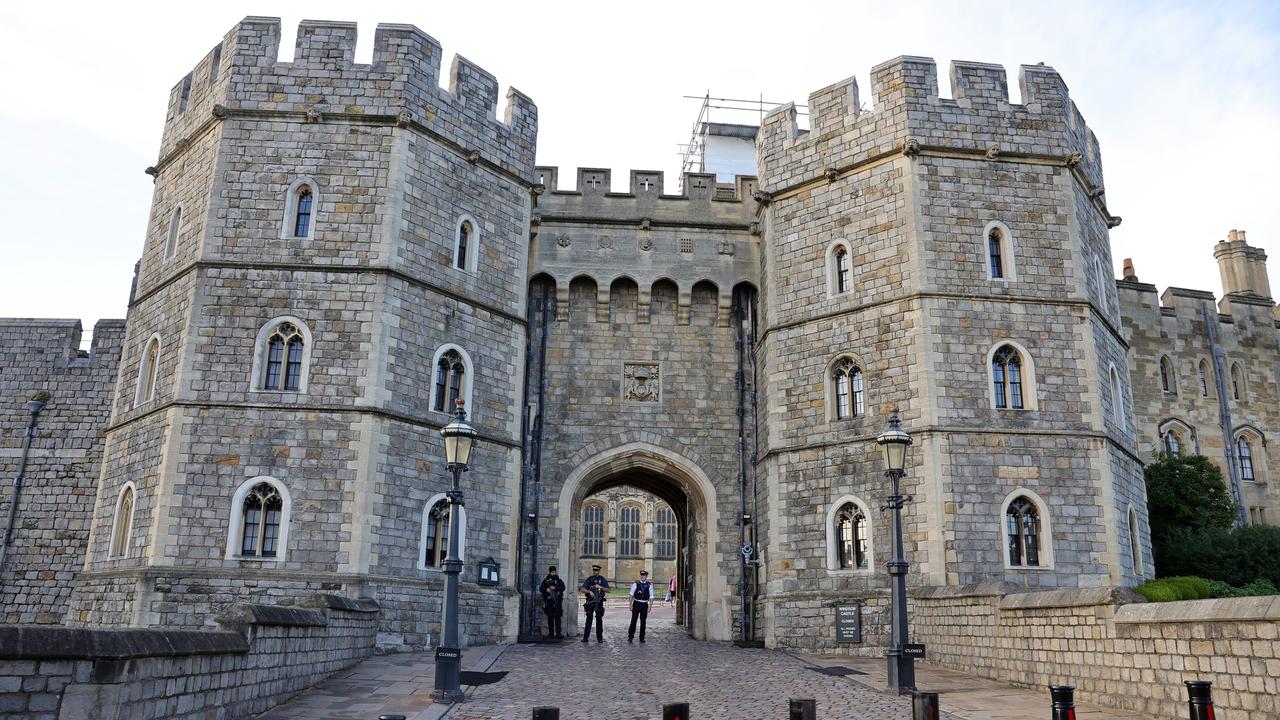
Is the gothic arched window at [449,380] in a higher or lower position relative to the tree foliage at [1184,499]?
higher

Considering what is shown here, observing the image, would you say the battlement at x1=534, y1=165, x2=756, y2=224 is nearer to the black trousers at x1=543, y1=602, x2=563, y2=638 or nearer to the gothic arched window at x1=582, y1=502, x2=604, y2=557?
the black trousers at x1=543, y1=602, x2=563, y2=638

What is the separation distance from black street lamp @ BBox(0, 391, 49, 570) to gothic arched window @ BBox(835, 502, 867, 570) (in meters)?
16.6

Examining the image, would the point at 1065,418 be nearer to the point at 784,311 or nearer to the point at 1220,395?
the point at 784,311

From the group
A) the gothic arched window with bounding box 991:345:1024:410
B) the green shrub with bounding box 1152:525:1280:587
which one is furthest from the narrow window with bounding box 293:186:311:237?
the green shrub with bounding box 1152:525:1280:587

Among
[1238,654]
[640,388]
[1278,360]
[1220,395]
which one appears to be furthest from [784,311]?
[1278,360]

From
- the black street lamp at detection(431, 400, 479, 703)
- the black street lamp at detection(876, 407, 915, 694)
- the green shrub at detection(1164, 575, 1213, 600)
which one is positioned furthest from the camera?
the green shrub at detection(1164, 575, 1213, 600)

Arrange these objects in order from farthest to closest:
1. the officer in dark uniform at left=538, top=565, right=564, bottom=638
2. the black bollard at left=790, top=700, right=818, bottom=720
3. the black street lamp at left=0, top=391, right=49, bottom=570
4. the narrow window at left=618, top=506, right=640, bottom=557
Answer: the narrow window at left=618, top=506, right=640, bottom=557 < the black street lamp at left=0, top=391, right=49, bottom=570 < the officer in dark uniform at left=538, top=565, right=564, bottom=638 < the black bollard at left=790, top=700, right=818, bottom=720

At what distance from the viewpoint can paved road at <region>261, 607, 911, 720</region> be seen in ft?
31.8

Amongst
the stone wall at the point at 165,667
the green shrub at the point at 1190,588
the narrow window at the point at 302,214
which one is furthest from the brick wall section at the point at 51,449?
the green shrub at the point at 1190,588

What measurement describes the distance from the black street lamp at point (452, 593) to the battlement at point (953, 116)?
9931mm

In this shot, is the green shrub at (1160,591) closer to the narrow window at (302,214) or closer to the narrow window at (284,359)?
the narrow window at (284,359)

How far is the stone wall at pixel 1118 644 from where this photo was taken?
7988 mm

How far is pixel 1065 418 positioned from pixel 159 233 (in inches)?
648

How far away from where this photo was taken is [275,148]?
1711 cm
